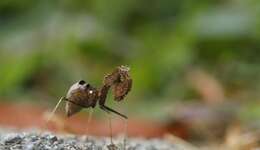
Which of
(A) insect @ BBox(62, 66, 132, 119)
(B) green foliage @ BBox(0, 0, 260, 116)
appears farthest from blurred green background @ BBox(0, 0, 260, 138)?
(A) insect @ BBox(62, 66, 132, 119)

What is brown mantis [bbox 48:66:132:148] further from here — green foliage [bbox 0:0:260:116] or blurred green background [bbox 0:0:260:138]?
green foliage [bbox 0:0:260:116]

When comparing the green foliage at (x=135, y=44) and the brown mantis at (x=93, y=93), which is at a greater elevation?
the green foliage at (x=135, y=44)

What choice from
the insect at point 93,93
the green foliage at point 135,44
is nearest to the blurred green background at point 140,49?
the green foliage at point 135,44

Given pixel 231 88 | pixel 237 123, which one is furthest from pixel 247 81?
pixel 237 123

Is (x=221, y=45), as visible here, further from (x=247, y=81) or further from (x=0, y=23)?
(x=0, y=23)

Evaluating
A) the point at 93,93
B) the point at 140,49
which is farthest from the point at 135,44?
the point at 93,93

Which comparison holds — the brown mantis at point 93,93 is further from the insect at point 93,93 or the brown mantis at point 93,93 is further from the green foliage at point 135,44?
the green foliage at point 135,44
